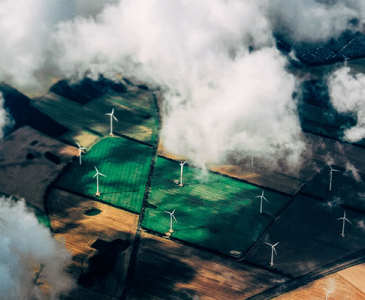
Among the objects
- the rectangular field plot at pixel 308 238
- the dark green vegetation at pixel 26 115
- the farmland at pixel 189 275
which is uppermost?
the dark green vegetation at pixel 26 115

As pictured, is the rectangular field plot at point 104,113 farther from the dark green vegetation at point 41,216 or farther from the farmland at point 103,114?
the dark green vegetation at point 41,216

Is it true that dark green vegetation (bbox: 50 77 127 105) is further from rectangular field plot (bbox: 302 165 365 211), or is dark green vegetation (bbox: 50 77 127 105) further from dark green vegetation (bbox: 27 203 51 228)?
rectangular field plot (bbox: 302 165 365 211)

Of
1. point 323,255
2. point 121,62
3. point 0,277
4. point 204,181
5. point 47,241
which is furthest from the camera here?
point 121,62

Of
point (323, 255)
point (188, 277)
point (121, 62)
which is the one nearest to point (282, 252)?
point (323, 255)

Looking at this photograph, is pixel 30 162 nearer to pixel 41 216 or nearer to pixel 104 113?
pixel 41 216

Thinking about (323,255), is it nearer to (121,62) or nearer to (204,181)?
(204,181)

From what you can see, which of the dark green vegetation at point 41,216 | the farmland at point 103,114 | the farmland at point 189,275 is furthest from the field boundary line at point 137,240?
the dark green vegetation at point 41,216

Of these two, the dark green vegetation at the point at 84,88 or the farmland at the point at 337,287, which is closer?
the farmland at the point at 337,287
